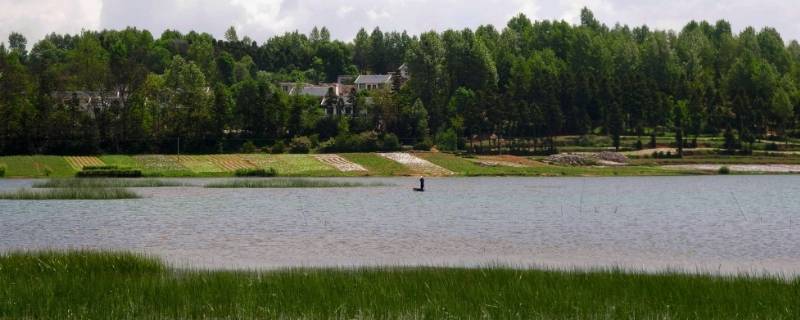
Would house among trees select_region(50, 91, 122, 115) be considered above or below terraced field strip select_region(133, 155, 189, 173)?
above

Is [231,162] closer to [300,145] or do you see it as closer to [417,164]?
[300,145]

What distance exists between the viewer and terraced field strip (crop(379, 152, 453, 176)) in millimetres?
139125

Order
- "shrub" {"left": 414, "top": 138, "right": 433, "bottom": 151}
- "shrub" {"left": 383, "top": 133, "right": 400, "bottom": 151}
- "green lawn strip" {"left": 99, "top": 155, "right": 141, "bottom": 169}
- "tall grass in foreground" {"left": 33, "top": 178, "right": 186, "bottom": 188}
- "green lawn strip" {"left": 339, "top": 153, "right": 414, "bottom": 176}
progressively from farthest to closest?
"shrub" {"left": 414, "top": 138, "right": 433, "bottom": 151}
"shrub" {"left": 383, "top": 133, "right": 400, "bottom": 151}
"green lawn strip" {"left": 99, "top": 155, "right": 141, "bottom": 169}
"green lawn strip" {"left": 339, "top": 153, "right": 414, "bottom": 176}
"tall grass in foreground" {"left": 33, "top": 178, "right": 186, "bottom": 188}

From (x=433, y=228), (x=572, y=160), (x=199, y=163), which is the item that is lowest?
(x=572, y=160)

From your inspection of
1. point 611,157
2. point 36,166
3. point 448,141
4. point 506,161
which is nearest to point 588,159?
point 611,157

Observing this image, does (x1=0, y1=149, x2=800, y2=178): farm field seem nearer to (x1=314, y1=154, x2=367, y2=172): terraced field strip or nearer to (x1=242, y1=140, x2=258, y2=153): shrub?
(x1=314, y1=154, x2=367, y2=172): terraced field strip

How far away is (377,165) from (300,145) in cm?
2780

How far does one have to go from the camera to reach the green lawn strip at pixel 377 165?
138 metres

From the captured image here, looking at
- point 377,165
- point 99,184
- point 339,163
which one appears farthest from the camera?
point 339,163

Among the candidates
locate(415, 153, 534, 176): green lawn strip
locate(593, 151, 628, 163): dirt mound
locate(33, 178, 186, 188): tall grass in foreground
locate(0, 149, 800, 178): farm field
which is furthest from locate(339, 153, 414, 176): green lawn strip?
locate(33, 178, 186, 188): tall grass in foreground

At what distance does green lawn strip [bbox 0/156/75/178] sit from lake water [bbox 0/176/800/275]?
121 ft

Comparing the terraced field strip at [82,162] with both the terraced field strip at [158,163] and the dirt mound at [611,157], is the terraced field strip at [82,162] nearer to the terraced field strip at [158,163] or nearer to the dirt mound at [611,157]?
the terraced field strip at [158,163]

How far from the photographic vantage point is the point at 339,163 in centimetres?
14475

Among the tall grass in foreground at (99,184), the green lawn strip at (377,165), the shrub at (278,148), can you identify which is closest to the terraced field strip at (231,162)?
the shrub at (278,148)
